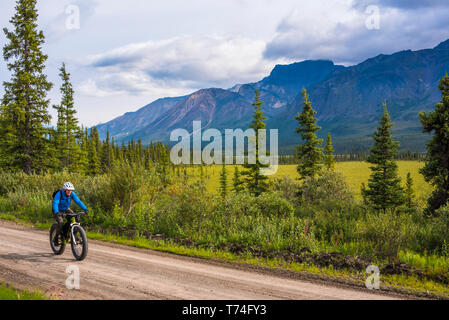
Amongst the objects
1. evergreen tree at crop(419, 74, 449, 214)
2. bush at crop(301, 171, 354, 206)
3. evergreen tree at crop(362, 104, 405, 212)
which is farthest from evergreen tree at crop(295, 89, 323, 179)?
evergreen tree at crop(419, 74, 449, 214)

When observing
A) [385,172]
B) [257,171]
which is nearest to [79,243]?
[257,171]

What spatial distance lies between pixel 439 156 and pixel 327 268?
16.7m

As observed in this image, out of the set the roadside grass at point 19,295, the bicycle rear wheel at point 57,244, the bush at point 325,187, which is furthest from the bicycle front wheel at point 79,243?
the bush at point 325,187

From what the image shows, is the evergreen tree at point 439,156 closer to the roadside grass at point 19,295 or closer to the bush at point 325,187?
the bush at point 325,187

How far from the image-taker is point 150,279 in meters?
6.86

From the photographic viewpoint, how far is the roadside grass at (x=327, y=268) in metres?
6.60

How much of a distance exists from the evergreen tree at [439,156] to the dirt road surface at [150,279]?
1701cm

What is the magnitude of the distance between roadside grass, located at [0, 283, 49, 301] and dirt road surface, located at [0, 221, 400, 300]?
28cm

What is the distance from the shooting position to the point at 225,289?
632 centimetres

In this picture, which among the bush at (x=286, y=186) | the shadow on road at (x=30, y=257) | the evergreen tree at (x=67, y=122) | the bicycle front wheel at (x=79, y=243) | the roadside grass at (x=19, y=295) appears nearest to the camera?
the roadside grass at (x=19, y=295)

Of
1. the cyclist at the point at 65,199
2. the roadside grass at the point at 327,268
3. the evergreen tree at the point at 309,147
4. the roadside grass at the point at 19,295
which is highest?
the evergreen tree at the point at 309,147

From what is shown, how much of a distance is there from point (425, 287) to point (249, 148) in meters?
32.2
